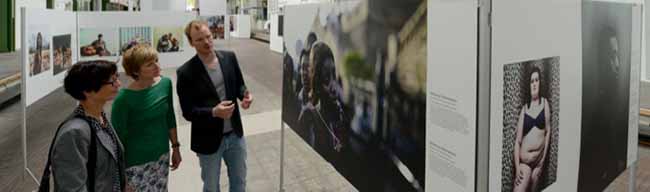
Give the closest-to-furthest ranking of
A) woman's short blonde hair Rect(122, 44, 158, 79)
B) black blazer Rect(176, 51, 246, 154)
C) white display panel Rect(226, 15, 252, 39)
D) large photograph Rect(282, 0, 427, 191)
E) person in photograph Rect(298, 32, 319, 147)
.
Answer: large photograph Rect(282, 0, 427, 191) < woman's short blonde hair Rect(122, 44, 158, 79) < black blazer Rect(176, 51, 246, 154) < person in photograph Rect(298, 32, 319, 147) < white display panel Rect(226, 15, 252, 39)

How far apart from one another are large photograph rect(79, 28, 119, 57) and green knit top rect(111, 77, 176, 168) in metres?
3.77

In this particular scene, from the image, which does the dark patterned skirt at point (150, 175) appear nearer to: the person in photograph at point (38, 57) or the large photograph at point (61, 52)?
the person in photograph at point (38, 57)

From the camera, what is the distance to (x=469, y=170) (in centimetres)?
159

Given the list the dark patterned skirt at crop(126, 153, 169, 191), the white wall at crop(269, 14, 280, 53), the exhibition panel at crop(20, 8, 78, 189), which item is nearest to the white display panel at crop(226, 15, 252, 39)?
the white wall at crop(269, 14, 280, 53)

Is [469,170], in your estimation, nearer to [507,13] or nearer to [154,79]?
[507,13]

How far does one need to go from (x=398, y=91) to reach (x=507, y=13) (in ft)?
1.83

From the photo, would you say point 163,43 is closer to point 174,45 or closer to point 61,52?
point 174,45

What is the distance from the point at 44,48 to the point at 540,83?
4.25 metres

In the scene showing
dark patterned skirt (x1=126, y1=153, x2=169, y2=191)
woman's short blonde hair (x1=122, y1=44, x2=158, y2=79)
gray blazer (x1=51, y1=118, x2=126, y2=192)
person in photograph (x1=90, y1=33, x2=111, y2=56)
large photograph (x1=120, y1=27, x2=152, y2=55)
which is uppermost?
large photograph (x1=120, y1=27, x2=152, y2=55)

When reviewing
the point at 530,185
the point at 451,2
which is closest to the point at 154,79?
the point at 451,2

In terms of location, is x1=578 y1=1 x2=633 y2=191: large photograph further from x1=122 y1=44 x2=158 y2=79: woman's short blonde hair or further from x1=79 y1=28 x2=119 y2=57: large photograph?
x1=79 y1=28 x2=119 y2=57: large photograph

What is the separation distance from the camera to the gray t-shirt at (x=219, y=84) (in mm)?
2764

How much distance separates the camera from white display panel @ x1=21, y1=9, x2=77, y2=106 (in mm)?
4008

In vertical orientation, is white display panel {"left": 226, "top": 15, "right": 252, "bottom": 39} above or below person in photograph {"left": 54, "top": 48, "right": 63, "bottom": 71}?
above
